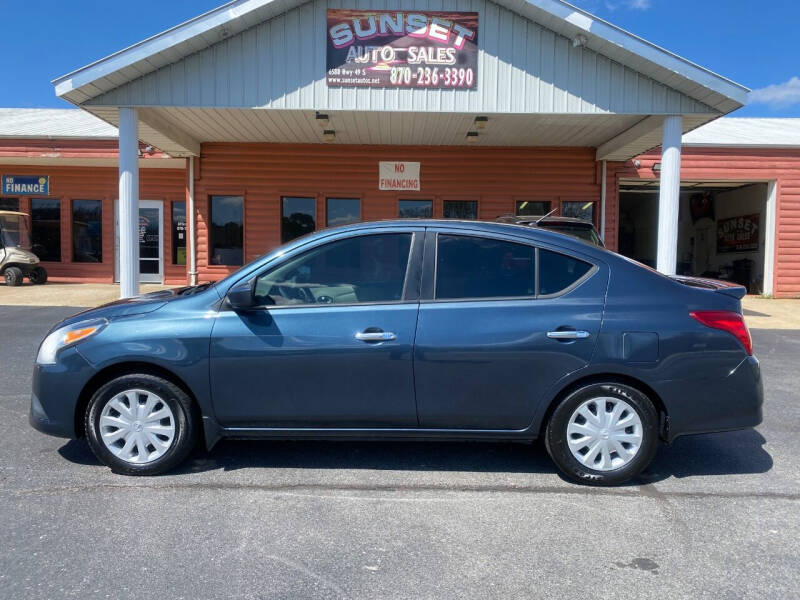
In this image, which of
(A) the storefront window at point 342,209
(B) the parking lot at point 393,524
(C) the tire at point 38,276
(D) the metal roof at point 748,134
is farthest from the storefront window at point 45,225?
(D) the metal roof at point 748,134

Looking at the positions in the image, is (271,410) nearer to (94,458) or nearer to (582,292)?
(94,458)

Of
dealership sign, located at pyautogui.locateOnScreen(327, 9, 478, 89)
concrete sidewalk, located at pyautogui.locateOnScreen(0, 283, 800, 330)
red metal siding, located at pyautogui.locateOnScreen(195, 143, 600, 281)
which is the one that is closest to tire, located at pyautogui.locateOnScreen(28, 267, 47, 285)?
concrete sidewalk, located at pyautogui.locateOnScreen(0, 283, 800, 330)

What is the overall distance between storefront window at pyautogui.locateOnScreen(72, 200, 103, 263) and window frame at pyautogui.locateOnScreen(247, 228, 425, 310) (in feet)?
48.0

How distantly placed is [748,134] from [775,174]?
2439mm

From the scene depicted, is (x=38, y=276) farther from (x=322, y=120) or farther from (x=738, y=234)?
(x=738, y=234)

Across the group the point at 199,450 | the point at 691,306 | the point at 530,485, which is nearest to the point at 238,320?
the point at 199,450

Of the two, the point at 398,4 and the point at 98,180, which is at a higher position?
the point at 398,4

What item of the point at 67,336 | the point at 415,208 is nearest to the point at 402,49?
the point at 415,208

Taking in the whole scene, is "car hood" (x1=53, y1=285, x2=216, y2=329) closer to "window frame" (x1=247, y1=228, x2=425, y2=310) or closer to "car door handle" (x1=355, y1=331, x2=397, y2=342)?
"window frame" (x1=247, y1=228, x2=425, y2=310)

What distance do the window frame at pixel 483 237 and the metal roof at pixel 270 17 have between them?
6.97 m

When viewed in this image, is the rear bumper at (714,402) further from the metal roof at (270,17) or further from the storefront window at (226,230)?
the storefront window at (226,230)

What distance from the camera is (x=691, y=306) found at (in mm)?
3824

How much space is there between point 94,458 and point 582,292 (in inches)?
138

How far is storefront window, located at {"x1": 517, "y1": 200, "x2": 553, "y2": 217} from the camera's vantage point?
14.6 meters
